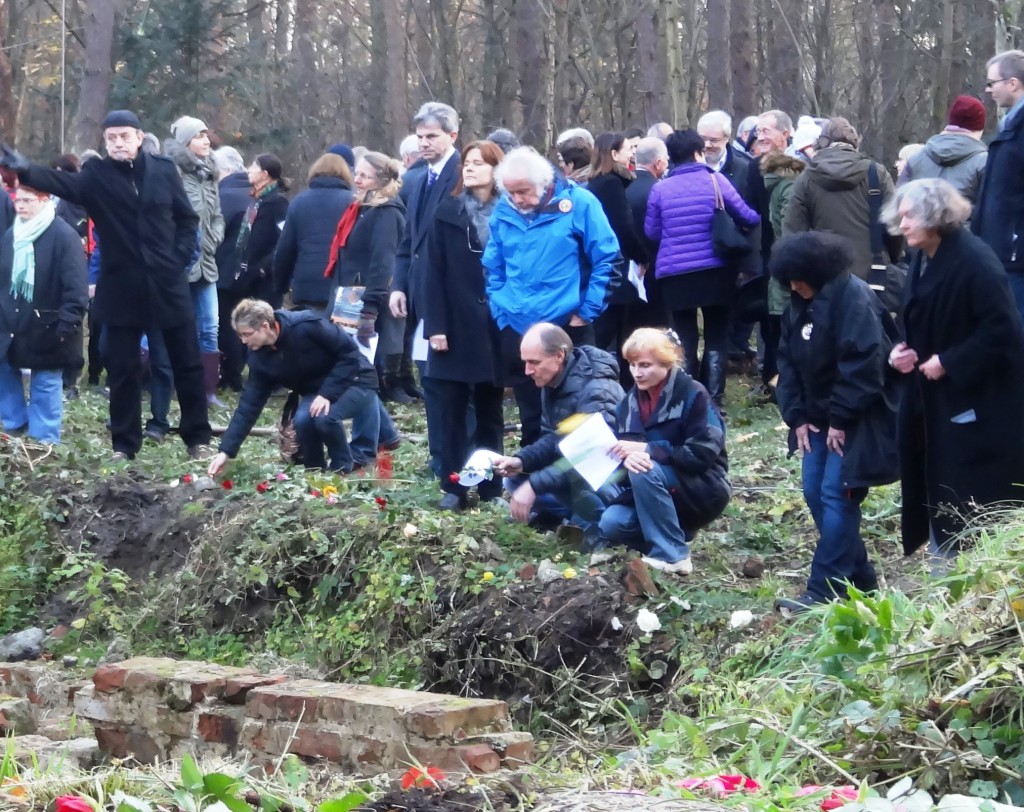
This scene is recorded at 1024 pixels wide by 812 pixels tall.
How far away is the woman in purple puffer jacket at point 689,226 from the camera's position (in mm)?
10180

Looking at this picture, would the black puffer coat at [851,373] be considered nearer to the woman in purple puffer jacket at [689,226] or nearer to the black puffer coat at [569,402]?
the black puffer coat at [569,402]

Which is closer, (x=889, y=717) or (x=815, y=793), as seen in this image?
(x=815, y=793)

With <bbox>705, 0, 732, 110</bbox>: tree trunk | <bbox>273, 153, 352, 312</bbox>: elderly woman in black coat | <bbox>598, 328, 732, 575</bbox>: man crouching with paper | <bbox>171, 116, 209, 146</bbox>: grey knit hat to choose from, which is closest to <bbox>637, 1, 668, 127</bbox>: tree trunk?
<bbox>705, 0, 732, 110</bbox>: tree trunk

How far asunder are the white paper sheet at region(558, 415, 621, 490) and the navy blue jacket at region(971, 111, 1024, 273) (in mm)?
2579

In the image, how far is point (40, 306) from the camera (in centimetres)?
986

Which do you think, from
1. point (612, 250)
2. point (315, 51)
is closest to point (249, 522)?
point (612, 250)

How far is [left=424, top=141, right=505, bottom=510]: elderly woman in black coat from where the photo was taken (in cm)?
786

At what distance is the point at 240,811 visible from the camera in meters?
3.59

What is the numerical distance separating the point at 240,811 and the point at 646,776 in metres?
1.13

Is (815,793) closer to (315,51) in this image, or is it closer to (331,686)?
(331,686)

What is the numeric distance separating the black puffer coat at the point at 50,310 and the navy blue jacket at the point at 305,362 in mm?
1862

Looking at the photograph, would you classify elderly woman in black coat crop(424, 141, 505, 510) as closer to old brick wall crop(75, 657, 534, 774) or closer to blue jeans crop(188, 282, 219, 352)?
old brick wall crop(75, 657, 534, 774)

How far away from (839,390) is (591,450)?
1.13 m

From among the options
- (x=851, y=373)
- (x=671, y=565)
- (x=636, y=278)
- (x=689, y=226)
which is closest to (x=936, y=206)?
(x=851, y=373)
